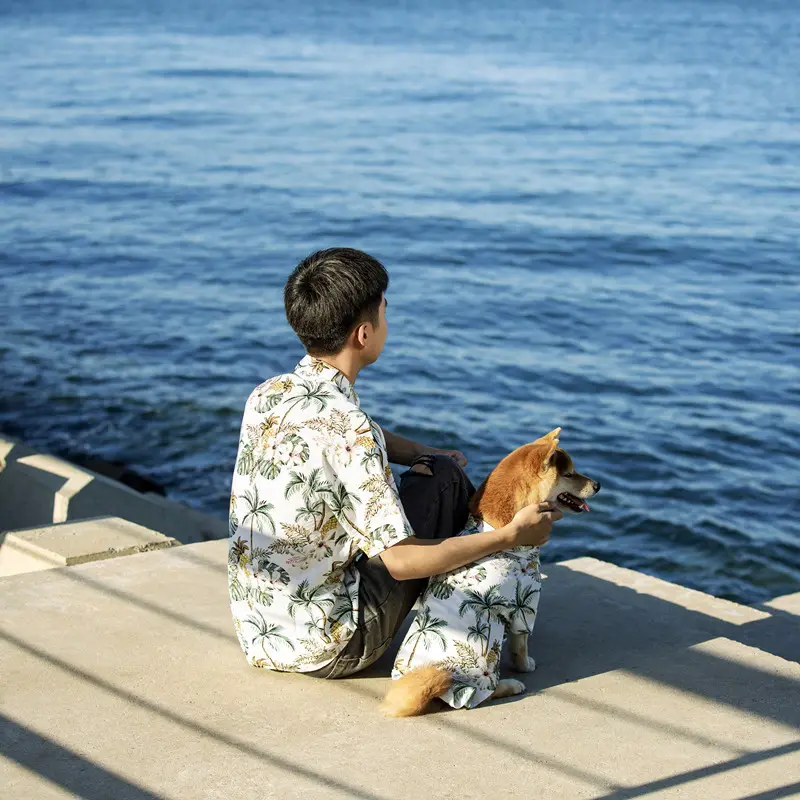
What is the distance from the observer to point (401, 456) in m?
4.13

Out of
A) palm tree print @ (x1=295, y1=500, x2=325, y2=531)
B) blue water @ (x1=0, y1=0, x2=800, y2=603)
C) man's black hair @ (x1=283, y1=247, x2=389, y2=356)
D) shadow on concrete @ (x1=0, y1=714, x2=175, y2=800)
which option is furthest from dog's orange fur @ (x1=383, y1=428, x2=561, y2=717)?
blue water @ (x1=0, y1=0, x2=800, y2=603)

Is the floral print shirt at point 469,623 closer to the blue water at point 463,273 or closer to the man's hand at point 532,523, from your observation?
the man's hand at point 532,523

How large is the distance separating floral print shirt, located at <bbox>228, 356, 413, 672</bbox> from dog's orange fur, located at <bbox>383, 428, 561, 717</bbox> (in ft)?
0.86

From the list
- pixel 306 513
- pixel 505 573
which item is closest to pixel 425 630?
pixel 505 573

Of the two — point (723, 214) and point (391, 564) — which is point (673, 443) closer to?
point (391, 564)

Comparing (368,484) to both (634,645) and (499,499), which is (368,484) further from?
(634,645)

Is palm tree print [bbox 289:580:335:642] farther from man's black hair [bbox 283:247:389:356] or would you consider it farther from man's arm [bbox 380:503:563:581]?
man's black hair [bbox 283:247:389:356]

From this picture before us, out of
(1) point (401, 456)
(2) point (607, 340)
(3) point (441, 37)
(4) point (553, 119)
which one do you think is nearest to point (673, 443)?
(2) point (607, 340)

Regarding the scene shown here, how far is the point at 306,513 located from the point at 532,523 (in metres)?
0.67

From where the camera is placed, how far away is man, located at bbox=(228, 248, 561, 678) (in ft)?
11.6

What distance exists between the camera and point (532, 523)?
12.1ft

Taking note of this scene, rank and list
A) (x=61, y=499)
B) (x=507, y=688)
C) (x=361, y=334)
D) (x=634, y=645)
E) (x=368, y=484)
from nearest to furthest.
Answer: (x=368, y=484) → (x=361, y=334) → (x=507, y=688) → (x=634, y=645) → (x=61, y=499)

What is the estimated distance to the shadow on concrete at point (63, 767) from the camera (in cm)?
323

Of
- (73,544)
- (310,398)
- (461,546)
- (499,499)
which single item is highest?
(310,398)
